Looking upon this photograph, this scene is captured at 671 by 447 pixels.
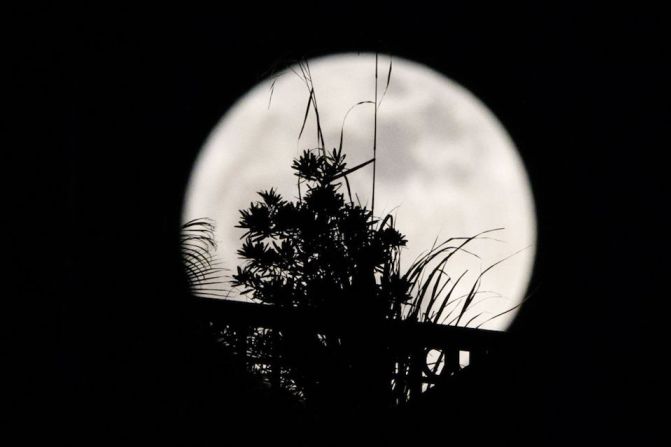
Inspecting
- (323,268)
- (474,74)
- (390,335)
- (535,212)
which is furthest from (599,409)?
(474,74)

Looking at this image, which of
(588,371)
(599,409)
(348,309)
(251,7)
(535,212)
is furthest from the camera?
(535,212)

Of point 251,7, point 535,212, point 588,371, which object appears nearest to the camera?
point 588,371

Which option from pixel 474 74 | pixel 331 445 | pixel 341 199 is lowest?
pixel 331 445

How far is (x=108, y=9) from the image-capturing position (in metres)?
1.14

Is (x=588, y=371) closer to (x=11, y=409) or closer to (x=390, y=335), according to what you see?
(x=390, y=335)

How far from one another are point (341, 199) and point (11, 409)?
77 centimetres

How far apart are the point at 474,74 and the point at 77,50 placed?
9.37ft

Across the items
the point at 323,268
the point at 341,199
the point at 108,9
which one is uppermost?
the point at 108,9

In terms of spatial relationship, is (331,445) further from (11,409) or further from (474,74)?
(474,74)

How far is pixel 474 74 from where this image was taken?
338 centimetres

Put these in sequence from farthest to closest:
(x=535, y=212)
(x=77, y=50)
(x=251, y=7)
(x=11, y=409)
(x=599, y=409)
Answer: (x=535, y=212), (x=251, y=7), (x=599, y=409), (x=77, y=50), (x=11, y=409)

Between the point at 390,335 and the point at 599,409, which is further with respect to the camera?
the point at 599,409

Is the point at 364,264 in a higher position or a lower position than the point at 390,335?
higher

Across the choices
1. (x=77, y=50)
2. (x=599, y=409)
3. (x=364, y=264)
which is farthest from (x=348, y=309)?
(x=599, y=409)
